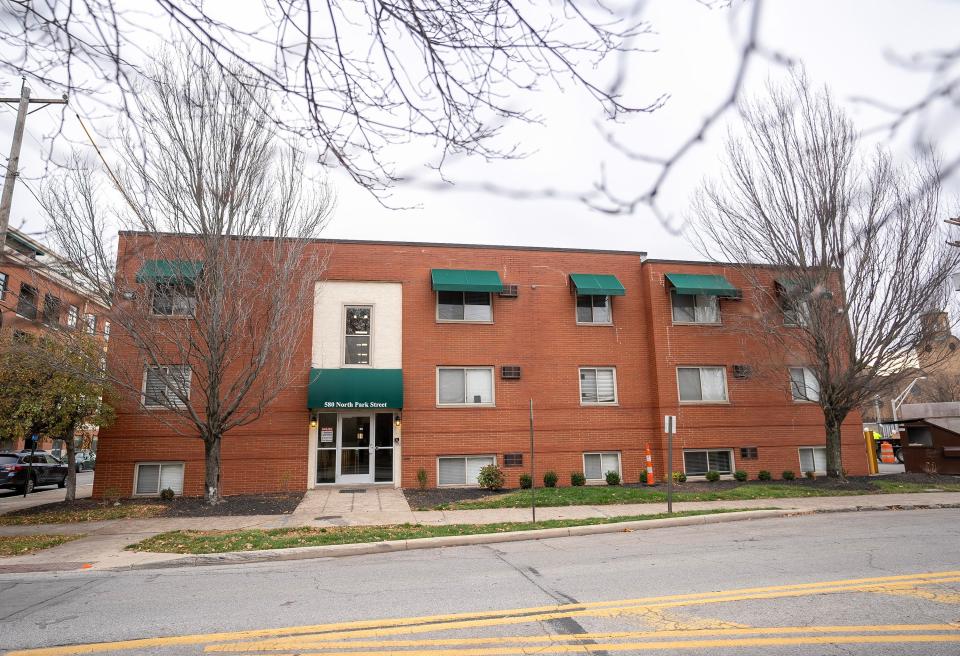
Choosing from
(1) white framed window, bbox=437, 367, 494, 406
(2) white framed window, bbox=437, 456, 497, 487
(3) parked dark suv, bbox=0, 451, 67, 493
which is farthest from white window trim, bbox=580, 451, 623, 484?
(3) parked dark suv, bbox=0, 451, 67, 493

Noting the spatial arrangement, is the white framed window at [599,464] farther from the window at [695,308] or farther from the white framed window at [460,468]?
the window at [695,308]

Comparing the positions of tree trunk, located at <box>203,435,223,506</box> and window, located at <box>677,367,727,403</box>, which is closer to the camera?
tree trunk, located at <box>203,435,223,506</box>

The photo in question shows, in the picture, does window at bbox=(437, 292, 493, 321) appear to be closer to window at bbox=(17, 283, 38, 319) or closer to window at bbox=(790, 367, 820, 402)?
window at bbox=(790, 367, 820, 402)

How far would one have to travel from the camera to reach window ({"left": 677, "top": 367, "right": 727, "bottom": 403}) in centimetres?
1964

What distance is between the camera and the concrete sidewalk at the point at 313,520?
9.40m

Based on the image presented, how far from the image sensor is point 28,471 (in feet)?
70.3

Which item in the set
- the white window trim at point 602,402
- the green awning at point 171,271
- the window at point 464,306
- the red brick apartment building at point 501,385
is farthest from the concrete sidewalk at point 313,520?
the window at point 464,306

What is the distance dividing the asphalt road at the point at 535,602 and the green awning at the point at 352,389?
795 cm

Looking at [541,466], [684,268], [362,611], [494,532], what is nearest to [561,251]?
[684,268]

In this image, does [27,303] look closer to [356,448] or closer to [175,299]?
[175,299]

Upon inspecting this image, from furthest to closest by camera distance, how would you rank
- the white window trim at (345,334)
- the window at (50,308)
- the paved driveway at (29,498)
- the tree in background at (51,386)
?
the white window trim at (345,334), the paved driveway at (29,498), the tree in background at (51,386), the window at (50,308)

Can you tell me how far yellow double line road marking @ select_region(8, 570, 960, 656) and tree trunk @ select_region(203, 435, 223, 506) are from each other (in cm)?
993

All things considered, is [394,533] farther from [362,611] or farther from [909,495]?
[909,495]

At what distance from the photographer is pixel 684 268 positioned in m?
20.6
